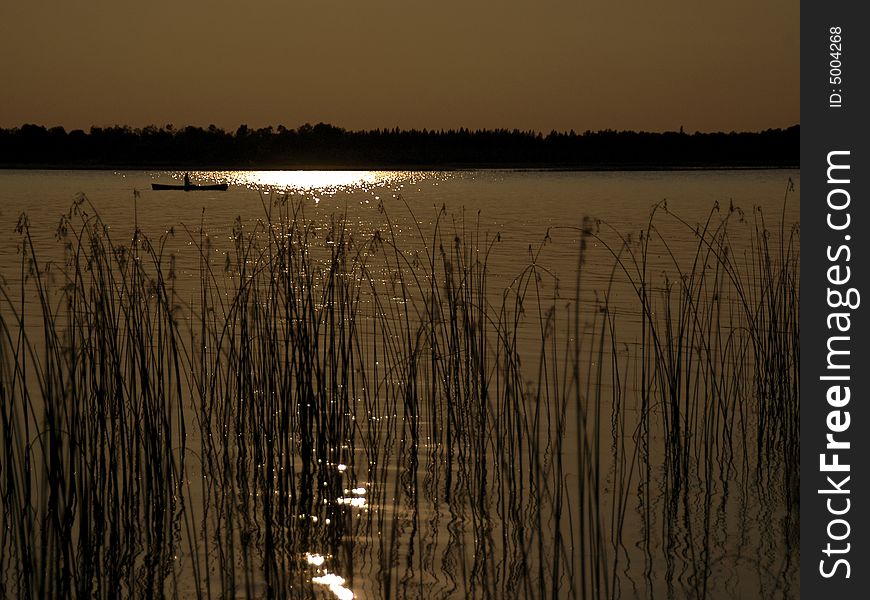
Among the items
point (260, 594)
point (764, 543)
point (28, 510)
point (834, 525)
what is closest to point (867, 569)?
point (834, 525)

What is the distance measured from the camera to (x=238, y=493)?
4.81 metres

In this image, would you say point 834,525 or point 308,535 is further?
point 308,535

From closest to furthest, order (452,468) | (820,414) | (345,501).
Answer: (820,414), (345,501), (452,468)

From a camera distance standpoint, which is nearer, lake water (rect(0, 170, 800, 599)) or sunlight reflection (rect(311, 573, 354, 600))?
sunlight reflection (rect(311, 573, 354, 600))

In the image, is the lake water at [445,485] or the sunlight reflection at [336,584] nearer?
the sunlight reflection at [336,584]

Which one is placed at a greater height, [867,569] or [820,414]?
[820,414]

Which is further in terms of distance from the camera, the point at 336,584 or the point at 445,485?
the point at 445,485

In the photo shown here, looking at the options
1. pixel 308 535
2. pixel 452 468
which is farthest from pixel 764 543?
pixel 308 535

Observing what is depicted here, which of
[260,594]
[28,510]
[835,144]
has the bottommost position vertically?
[260,594]

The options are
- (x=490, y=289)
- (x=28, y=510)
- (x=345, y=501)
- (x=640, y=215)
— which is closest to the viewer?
(x=28, y=510)

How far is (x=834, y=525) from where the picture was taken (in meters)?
4.04

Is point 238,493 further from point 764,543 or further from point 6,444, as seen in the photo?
point 764,543

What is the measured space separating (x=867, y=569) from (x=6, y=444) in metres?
3.22

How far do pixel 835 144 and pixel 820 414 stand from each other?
1.26m
